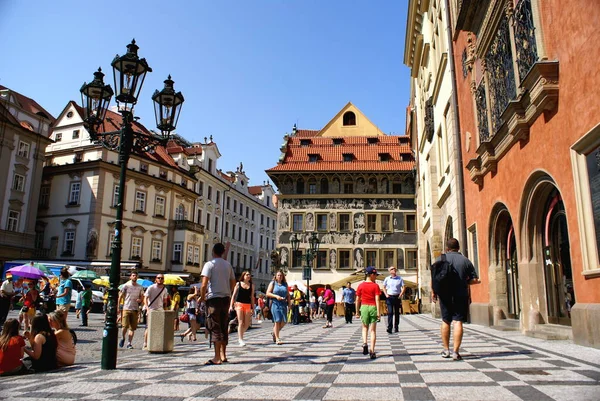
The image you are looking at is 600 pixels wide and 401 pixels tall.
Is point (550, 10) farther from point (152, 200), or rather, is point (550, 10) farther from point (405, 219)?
point (152, 200)

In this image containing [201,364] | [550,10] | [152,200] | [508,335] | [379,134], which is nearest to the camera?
[201,364]

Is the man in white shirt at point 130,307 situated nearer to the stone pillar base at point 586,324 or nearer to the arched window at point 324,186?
the stone pillar base at point 586,324

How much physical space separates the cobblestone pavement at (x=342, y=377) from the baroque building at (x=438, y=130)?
973cm

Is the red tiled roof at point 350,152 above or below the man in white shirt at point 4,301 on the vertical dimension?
above

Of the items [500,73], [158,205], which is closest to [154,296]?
[500,73]

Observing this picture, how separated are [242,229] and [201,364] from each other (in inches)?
2209

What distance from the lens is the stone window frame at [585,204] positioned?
780 cm

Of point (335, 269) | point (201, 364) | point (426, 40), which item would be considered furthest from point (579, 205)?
point (335, 269)

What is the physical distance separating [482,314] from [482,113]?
19.6 feet

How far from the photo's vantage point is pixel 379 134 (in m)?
51.0

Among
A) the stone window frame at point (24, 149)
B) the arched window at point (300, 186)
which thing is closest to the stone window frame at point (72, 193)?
the stone window frame at point (24, 149)

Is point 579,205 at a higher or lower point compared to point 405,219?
lower

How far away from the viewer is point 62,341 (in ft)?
26.2

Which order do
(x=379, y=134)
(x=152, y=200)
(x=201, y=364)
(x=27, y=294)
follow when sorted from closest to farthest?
1. (x=201, y=364)
2. (x=27, y=294)
3. (x=152, y=200)
4. (x=379, y=134)
